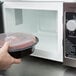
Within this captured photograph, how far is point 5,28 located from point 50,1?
14.7 inches

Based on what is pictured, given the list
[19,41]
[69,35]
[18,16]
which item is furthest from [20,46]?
[18,16]

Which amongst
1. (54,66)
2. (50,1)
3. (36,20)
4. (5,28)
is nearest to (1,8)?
(5,28)

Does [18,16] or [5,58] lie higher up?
[18,16]

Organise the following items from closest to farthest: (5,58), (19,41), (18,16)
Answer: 1. (5,58)
2. (19,41)
3. (18,16)

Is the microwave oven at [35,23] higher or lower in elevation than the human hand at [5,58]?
higher

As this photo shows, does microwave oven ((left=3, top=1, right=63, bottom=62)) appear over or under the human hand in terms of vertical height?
over

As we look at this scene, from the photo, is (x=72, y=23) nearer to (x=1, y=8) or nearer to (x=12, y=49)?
(x=12, y=49)

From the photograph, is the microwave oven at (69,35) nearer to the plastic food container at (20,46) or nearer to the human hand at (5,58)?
the plastic food container at (20,46)

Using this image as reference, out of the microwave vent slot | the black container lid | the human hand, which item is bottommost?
the human hand

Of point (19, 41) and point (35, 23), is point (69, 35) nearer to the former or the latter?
point (19, 41)

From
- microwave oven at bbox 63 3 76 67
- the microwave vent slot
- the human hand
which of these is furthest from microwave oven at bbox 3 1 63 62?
the human hand

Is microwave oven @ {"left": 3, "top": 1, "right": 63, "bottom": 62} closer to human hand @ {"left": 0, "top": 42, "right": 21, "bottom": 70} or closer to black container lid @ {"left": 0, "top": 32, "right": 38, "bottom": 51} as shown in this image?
black container lid @ {"left": 0, "top": 32, "right": 38, "bottom": 51}

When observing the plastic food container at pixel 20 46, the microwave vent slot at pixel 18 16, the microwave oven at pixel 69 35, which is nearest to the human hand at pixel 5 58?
the plastic food container at pixel 20 46

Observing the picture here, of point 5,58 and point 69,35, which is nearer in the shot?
point 5,58
